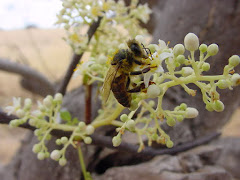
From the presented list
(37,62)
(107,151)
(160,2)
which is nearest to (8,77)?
(37,62)

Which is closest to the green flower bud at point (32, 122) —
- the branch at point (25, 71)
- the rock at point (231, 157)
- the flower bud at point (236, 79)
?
the flower bud at point (236, 79)

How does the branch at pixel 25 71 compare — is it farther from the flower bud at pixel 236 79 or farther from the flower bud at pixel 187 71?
the flower bud at pixel 236 79

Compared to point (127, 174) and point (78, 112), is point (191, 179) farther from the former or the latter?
point (78, 112)

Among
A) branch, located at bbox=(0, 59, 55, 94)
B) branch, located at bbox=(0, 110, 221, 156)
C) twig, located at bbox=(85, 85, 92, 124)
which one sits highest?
twig, located at bbox=(85, 85, 92, 124)

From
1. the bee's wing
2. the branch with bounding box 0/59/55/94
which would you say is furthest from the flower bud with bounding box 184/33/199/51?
the branch with bounding box 0/59/55/94

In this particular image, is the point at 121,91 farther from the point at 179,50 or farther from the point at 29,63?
the point at 29,63

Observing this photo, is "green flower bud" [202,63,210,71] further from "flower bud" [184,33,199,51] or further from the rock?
the rock

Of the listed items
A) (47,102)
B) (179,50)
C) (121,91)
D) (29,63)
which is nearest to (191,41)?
(179,50)
